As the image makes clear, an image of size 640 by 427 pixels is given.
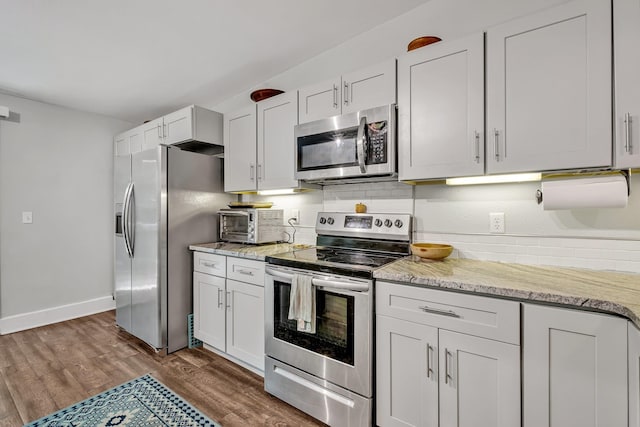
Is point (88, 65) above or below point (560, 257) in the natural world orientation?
above

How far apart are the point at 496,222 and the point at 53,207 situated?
15.1 feet

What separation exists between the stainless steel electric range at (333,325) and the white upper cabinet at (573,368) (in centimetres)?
71

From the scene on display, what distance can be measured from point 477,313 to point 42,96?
4633 mm

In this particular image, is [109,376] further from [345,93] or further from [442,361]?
[345,93]

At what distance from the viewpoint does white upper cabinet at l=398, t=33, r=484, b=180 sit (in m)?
1.62

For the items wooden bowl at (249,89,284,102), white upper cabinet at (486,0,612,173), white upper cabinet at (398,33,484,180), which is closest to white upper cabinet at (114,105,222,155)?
wooden bowl at (249,89,284,102)

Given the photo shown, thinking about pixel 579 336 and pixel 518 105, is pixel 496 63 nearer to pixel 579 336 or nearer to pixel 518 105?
pixel 518 105

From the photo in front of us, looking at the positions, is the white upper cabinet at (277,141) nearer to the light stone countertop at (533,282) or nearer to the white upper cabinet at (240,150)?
the white upper cabinet at (240,150)

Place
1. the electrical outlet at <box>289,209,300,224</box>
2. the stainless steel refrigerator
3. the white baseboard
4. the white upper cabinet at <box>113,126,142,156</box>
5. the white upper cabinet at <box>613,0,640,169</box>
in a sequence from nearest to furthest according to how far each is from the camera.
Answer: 1. the white upper cabinet at <box>613,0,640,169</box>
2. the stainless steel refrigerator
3. the electrical outlet at <box>289,209,300,224</box>
4. the white baseboard
5. the white upper cabinet at <box>113,126,142,156</box>

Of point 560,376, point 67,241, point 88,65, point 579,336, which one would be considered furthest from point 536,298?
point 67,241

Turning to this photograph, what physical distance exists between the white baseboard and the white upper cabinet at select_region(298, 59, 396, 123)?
3.68 m

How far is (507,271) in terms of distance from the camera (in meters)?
1.56

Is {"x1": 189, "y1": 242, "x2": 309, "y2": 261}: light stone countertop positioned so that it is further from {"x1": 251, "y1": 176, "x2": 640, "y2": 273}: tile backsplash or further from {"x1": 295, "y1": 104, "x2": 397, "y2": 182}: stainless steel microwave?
{"x1": 251, "y1": 176, "x2": 640, "y2": 273}: tile backsplash

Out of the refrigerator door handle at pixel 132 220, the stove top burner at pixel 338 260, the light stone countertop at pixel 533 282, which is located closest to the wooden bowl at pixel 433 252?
the light stone countertop at pixel 533 282
